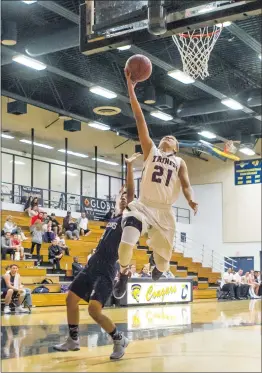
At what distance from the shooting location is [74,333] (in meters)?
5.38

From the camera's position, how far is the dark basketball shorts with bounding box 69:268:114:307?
5258 millimetres

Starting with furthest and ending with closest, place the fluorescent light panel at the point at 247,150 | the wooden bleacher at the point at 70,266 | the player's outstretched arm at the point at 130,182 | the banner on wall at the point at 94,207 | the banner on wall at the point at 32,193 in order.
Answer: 1. the banner on wall at the point at 94,207
2. the fluorescent light panel at the point at 247,150
3. the banner on wall at the point at 32,193
4. the wooden bleacher at the point at 70,266
5. the player's outstretched arm at the point at 130,182

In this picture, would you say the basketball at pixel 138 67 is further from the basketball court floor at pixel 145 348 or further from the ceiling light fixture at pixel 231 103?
the ceiling light fixture at pixel 231 103

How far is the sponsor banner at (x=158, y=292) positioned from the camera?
15240mm

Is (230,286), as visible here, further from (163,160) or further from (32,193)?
(163,160)

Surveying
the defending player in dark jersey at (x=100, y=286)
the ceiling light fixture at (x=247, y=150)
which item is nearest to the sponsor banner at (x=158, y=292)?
the ceiling light fixture at (x=247, y=150)

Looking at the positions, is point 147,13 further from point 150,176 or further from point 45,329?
point 45,329

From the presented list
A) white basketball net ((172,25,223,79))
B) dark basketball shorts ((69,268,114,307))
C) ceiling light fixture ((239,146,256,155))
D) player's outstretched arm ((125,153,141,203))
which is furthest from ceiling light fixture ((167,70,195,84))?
dark basketball shorts ((69,268,114,307))

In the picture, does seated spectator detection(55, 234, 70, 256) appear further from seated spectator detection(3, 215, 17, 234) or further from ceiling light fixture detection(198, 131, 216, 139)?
ceiling light fixture detection(198, 131, 216, 139)

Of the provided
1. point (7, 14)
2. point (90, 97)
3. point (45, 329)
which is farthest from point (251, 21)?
point (45, 329)

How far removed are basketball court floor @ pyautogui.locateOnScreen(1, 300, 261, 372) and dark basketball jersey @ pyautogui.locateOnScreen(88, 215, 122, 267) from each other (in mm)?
927

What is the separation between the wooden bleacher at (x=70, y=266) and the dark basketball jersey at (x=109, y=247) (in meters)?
9.11

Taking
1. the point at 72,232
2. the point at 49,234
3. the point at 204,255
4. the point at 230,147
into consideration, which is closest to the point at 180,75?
the point at 49,234

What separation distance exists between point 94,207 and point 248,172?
7.66m
